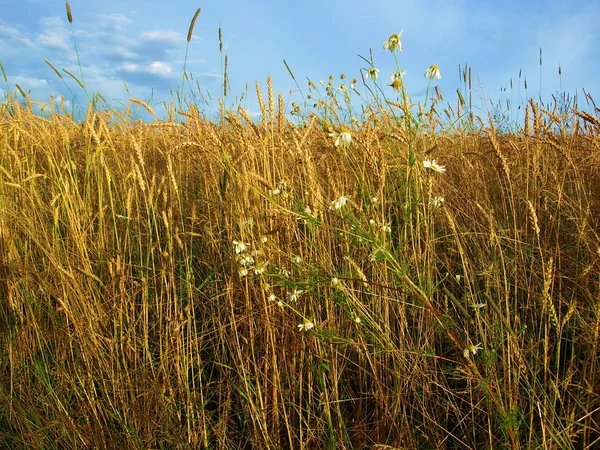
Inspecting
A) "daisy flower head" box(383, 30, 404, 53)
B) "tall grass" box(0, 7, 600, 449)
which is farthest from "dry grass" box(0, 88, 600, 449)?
"daisy flower head" box(383, 30, 404, 53)

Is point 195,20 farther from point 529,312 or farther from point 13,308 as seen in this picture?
point 529,312

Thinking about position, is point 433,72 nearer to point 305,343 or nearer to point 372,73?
point 372,73

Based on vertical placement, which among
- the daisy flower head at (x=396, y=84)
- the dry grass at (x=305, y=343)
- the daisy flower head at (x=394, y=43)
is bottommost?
the dry grass at (x=305, y=343)

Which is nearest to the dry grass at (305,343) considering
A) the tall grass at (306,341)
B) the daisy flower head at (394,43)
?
the tall grass at (306,341)

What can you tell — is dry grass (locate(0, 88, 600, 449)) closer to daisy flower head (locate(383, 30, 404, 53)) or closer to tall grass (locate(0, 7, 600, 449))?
tall grass (locate(0, 7, 600, 449))

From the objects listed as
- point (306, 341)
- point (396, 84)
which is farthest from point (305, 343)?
point (396, 84)

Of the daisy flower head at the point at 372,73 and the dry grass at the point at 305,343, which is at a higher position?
the daisy flower head at the point at 372,73

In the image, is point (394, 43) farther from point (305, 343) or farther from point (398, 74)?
point (305, 343)

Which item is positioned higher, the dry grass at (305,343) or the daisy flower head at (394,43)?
the daisy flower head at (394,43)

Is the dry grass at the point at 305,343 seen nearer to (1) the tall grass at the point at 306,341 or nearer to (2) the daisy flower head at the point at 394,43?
(1) the tall grass at the point at 306,341

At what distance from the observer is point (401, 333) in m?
1.53

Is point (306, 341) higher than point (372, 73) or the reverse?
the reverse

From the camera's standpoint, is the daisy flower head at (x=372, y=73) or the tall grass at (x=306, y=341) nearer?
the tall grass at (x=306, y=341)

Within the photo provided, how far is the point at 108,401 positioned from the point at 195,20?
5.63 feet
